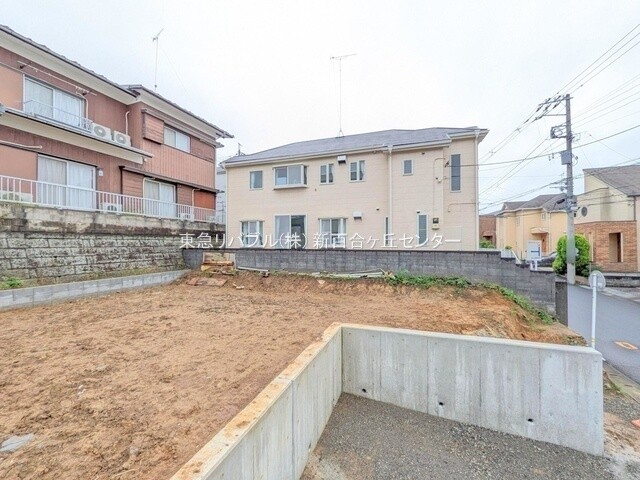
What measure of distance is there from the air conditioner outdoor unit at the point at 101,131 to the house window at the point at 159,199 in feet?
6.72

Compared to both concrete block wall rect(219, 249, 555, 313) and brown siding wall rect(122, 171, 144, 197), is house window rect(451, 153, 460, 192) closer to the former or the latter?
concrete block wall rect(219, 249, 555, 313)

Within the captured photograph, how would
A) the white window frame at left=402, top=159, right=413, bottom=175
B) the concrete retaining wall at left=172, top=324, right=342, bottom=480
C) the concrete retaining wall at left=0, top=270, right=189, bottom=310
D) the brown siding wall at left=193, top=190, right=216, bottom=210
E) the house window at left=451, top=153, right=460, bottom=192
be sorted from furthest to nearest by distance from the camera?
the brown siding wall at left=193, top=190, right=216, bottom=210 < the white window frame at left=402, top=159, right=413, bottom=175 < the house window at left=451, top=153, right=460, bottom=192 < the concrete retaining wall at left=0, top=270, right=189, bottom=310 < the concrete retaining wall at left=172, top=324, right=342, bottom=480

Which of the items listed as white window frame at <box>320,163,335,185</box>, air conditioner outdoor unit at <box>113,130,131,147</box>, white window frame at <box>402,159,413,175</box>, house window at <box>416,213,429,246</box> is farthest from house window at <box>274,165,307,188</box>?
air conditioner outdoor unit at <box>113,130,131,147</box>

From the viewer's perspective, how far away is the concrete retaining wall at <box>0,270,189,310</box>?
605 cm

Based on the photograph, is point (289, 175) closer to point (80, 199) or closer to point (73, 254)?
point (80, 199)

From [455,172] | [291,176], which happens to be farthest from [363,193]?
[455,172]

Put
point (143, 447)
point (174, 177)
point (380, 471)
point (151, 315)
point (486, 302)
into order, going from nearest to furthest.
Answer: point (143, 447) < point (380, 471) < point (151, 315) < point (486, 302) < point (174, 177)

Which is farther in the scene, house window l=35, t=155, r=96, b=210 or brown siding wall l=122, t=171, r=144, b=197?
brown siding wall l=122, t=171, r=144, b=197

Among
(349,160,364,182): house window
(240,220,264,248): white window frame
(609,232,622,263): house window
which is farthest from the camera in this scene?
(609,232,622,263): house window

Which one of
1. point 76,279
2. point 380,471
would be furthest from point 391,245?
point 76,279

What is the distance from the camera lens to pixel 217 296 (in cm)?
777

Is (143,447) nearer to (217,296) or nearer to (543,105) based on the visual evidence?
(217,296)

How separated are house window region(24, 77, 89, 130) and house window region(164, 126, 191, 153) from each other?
312 centimetres

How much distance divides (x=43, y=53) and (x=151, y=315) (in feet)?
31.0
